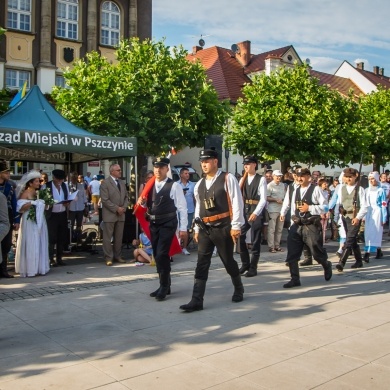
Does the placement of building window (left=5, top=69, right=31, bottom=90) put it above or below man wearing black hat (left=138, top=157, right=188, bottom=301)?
above

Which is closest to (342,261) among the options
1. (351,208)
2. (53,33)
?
(351,208)

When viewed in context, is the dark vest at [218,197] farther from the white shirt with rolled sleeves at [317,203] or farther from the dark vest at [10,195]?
the dark vest at [10,195]

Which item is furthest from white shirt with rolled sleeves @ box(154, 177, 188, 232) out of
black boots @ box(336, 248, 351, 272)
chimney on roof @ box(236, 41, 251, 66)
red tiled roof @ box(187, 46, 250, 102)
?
chimney on roof @ box(236, 41, 251, 66)

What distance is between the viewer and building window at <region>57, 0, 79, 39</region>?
1129 inches

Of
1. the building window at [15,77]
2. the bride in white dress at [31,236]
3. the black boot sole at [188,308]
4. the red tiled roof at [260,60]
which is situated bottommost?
the black boot sole at [188,308]

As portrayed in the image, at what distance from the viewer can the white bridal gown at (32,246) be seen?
8664 mm

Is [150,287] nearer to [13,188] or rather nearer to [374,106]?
[13,188]

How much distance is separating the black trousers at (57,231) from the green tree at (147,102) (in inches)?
279

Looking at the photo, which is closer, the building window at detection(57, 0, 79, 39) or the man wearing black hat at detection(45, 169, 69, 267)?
the man wearing black hat at detection(45, 169, 69, 267)

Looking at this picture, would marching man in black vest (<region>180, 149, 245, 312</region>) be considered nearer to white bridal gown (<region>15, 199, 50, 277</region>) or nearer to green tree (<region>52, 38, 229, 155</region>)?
white bridal gown (<region>15, 199, 50, 277</region>)

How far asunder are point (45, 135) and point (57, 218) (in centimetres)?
159

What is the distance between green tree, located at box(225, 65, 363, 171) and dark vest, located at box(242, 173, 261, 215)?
1294cm

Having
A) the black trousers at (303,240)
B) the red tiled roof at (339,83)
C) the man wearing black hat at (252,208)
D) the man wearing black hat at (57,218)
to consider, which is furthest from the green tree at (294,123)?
the red tiled roof at (339,83)

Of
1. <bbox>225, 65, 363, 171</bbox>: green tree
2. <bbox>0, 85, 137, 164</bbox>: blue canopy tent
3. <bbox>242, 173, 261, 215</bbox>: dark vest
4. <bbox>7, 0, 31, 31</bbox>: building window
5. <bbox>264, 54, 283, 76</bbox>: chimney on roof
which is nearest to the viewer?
<bbox>242, 173, 261, 215</bbox>: dark vest
